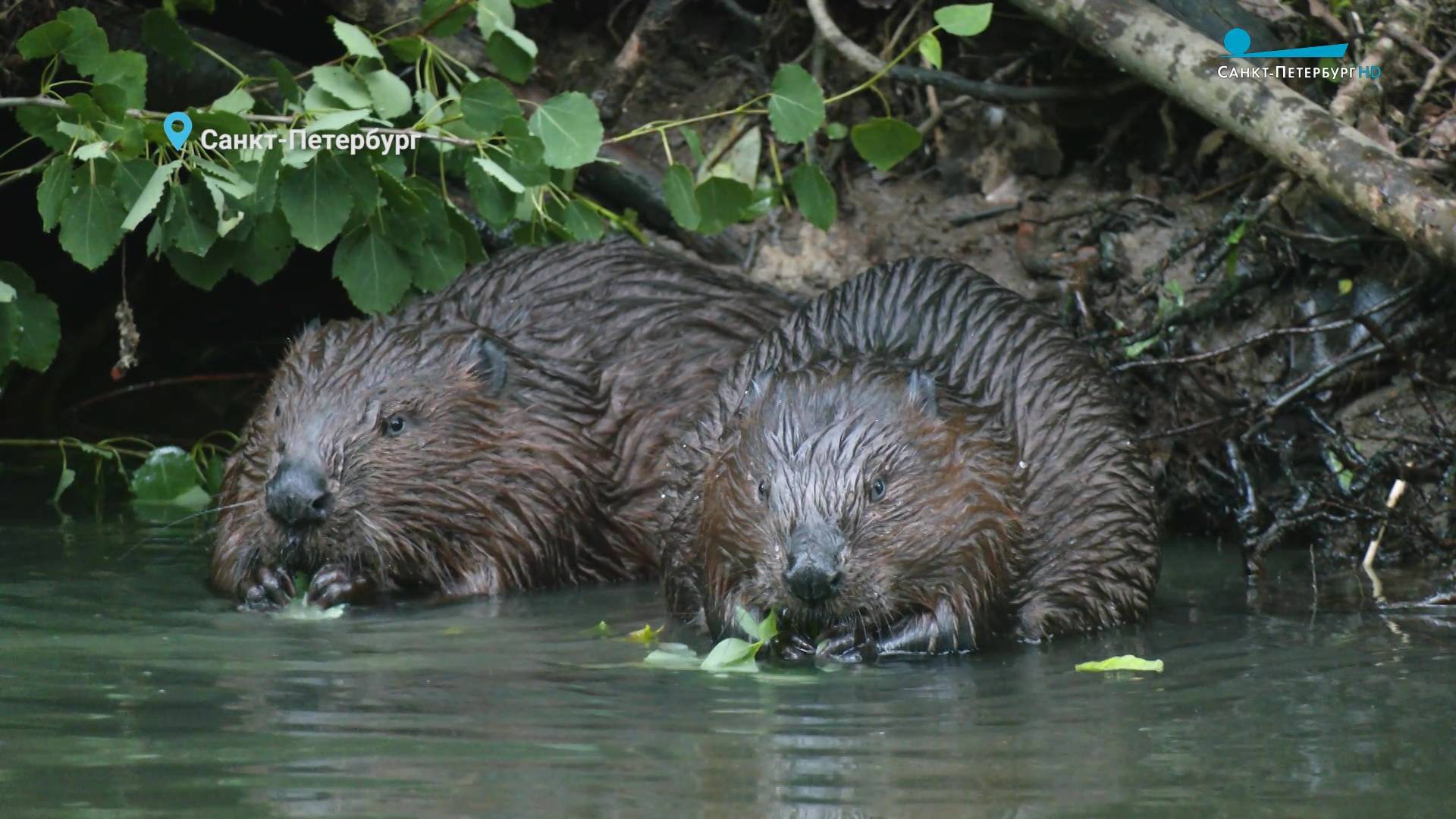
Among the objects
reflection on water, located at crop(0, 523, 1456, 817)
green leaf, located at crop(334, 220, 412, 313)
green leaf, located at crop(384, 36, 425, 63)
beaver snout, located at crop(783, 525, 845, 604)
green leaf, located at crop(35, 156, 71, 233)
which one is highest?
green leaf, located at crop(384, 36, 425, 63)

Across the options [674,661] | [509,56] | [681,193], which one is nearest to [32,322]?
[509,56]

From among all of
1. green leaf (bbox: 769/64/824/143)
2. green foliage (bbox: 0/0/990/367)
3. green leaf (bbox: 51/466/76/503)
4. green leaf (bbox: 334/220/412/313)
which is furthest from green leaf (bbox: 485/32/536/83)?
green leaf (bbox: 51/466/76/503)

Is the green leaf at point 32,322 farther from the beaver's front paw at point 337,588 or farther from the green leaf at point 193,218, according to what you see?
the beaver's front paw at point 337,588

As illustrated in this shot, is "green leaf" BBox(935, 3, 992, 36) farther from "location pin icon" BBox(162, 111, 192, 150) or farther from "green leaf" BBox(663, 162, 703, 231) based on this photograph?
"location pin icon" BBox(162, 111, 192, 150)

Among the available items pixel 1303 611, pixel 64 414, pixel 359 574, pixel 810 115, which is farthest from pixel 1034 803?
pixel 64 414

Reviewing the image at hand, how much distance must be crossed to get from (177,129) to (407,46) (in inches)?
29.7

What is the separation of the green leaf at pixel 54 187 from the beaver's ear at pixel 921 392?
95.0 inches

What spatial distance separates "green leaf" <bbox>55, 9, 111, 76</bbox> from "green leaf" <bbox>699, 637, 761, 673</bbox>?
97.0 inches

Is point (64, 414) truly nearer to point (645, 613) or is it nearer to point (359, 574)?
point (359, 574)

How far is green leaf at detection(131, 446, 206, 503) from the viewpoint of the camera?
22.0ft

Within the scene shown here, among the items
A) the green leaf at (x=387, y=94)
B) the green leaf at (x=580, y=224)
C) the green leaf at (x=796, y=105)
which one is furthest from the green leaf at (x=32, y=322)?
the green leaf at (x=796, y=105)

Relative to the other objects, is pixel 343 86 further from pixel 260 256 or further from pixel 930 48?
pixel 930 48

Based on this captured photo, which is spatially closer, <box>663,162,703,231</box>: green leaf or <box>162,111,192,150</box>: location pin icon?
<box>162,111,192,150</box>: location pin icon

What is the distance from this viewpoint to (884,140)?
6227 millimetres
